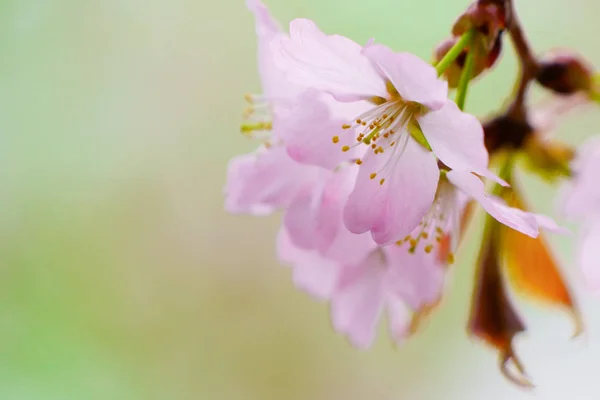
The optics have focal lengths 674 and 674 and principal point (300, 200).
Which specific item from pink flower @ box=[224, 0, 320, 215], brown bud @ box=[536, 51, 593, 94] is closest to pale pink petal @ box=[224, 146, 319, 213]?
pink flower @ box=[224, 0, 320, 215]

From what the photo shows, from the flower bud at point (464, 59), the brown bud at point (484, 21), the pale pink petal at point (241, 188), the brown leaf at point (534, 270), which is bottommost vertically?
the brown leaf at point (534, 270)

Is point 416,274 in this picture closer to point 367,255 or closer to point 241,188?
point 367,255

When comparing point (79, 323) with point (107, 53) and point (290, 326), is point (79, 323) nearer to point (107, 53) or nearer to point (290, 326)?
point (290, 326)

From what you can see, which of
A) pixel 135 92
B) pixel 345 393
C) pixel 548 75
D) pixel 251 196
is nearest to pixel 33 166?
pixel 135 92

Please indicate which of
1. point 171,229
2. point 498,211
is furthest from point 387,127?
point 171,229

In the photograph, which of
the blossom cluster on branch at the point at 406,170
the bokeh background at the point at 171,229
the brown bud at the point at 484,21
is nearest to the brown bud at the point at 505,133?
the blossom cluster on branch at the point at 406,170

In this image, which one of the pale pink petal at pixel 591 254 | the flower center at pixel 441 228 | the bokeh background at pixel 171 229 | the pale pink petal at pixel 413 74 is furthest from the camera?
the bokeh background at pixel 171 229

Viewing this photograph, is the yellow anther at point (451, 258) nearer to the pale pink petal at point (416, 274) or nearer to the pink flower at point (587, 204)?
the pale pink petal at point (416, 274)

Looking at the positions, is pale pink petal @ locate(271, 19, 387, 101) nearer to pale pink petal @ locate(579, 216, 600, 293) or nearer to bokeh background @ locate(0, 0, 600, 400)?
pale pink petal @ locate(579, 216, 600, 293)
